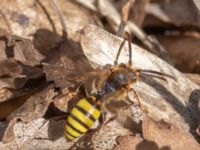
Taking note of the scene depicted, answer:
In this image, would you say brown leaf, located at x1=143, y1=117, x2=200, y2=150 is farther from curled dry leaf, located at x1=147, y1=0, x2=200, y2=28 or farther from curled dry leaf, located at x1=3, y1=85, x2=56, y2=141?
curled dry leaf, located at x1=147, y1=0, x2=200, y2=28

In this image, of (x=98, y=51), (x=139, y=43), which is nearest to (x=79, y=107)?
(x=98, y=51)

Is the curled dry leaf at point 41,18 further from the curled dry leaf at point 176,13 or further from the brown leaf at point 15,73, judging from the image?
the curled dry leaf at point 176,13

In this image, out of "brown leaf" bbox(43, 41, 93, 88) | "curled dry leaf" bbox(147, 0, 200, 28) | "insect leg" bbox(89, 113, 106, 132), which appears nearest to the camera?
"insect leg" bbox(89, 113, 106, 132)

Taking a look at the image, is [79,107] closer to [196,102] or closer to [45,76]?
[45,76]

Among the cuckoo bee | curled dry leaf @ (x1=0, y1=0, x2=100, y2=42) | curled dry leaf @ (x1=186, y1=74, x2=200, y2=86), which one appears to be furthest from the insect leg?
curled dry leaf @ (x1=0, y1=0, x2=100, y2=42)

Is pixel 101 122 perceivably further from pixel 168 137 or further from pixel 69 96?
pixel 168 137

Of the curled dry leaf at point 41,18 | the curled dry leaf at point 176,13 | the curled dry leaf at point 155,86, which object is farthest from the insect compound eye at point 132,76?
the curled dry leaf at point 176,13
